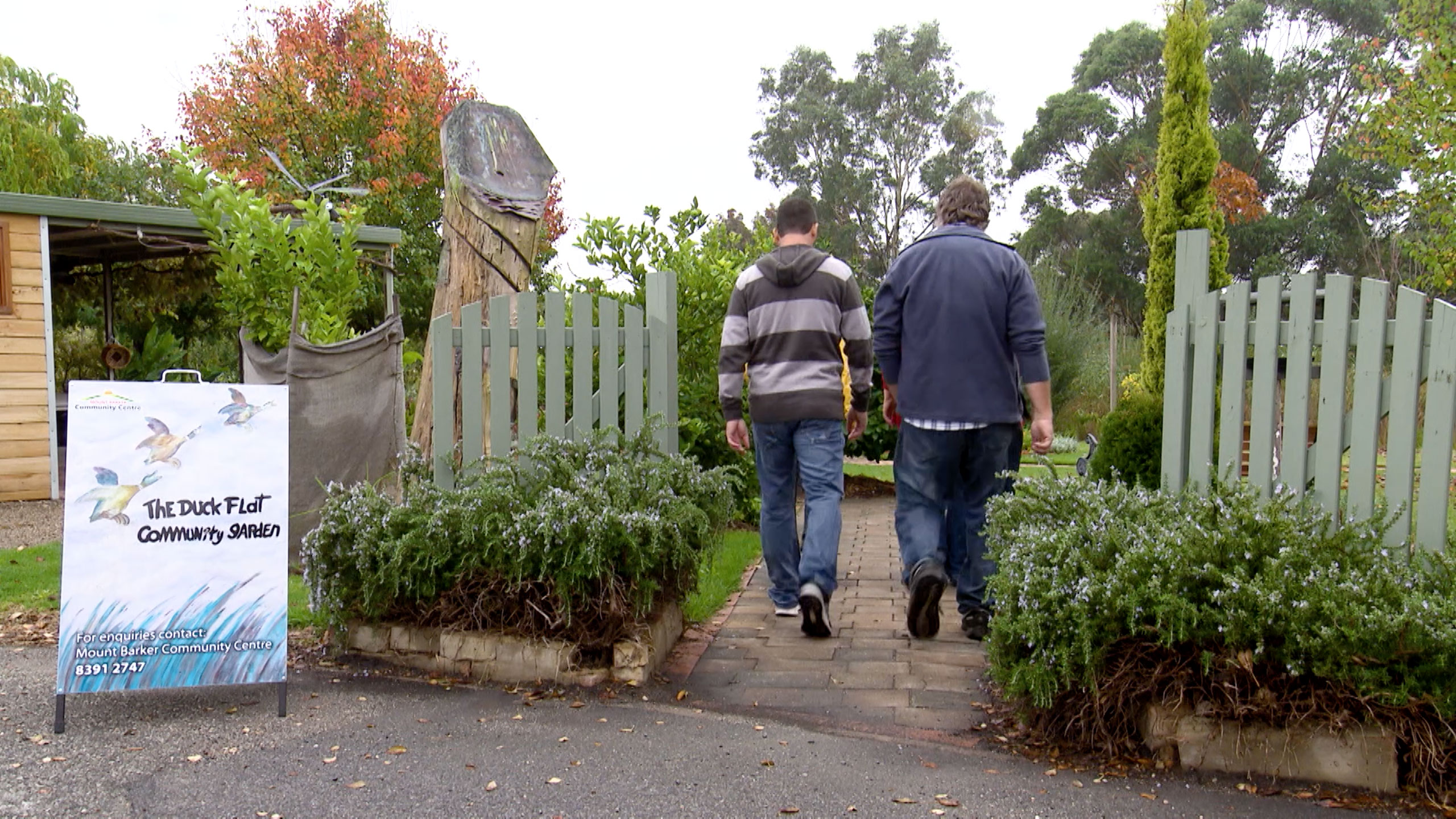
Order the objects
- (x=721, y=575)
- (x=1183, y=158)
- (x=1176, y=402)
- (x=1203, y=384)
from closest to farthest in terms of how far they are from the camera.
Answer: (x=1203, y=384) → (x=1176, y=402) → (x=721, y=575) → (x=1183, y=158)

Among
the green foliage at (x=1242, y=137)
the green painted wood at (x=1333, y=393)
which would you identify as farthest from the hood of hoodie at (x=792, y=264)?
the green foliage at (x=1242, y=137)

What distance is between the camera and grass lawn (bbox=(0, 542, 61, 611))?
16.9 ft

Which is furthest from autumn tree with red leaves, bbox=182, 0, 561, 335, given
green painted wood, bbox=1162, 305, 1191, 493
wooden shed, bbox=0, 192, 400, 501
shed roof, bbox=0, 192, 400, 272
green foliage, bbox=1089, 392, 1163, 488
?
green painted wood, bbox=1162, 305, 1191, 493

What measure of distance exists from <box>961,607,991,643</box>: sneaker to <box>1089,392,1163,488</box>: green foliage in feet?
9.01

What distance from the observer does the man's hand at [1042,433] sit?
13.3ft

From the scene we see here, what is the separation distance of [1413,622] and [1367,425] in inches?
34.6

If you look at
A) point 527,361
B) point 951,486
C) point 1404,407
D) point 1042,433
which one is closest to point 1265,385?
point 1404,407

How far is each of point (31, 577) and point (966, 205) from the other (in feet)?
17.7

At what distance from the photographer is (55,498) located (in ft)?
31.9

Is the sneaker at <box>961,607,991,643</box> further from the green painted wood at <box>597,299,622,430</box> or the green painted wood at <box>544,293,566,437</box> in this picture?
the green painted wood at <box>544,293,566,437</box>

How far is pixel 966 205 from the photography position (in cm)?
432

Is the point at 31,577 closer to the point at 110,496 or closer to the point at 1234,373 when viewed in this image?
the point at 110,496

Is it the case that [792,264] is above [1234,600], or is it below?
above

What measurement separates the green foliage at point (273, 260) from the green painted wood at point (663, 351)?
2102 millimetres
